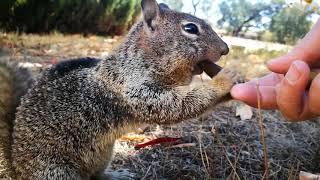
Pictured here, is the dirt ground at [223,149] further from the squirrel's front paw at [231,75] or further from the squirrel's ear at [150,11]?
the squirrel's ear at [150,11]

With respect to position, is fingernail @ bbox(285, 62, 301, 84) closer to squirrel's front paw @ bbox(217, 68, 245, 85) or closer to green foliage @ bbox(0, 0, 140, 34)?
squirrel's front paw @ bbox(217, 68, 245, 85)

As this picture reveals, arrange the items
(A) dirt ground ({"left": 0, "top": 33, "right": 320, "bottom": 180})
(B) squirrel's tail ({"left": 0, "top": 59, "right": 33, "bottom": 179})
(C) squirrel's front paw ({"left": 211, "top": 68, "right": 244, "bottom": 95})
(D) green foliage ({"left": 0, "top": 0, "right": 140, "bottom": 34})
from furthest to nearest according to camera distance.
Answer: (D) green foliage ({"left": 0, "top": 0, "right": 140, "bottom": 34}) → (A) dirt ground ({"left": 0, "top": 33, "right": 320, "bottom": 180}) → (B) squirrel's tail ({"left": 0, "top": 59, "right": 33, "bottom": 179}) → (C) squirrel's front paw ({"left": 211, "top": 68, "right": 244, "bottom": 95})

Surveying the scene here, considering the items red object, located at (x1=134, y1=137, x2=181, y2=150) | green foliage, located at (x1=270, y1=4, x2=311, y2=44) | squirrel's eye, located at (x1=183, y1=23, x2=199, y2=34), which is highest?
squirrel's eye, located at (x1=183, y1=23, x2=199, y2=34)

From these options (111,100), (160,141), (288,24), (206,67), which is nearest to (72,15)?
(288,24)

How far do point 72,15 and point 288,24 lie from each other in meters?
4.97

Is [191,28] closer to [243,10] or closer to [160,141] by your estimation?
[160,141]

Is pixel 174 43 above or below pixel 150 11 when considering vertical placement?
below

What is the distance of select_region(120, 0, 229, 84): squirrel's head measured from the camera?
264 cm

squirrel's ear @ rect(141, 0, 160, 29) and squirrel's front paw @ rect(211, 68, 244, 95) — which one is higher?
squirrel's ear @ rect(141, 0, 160, 29)

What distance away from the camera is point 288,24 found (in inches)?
361

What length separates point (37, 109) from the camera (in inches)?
105

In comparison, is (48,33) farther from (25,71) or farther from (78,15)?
(25,71)

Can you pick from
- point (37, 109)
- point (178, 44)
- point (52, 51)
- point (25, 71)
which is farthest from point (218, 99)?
point (52, 51)

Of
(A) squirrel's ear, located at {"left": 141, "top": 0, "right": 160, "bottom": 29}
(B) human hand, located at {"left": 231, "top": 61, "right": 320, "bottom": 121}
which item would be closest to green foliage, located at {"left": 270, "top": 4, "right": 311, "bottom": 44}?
(A) squirrel's ear, located at {"left": 141, "top": 0, "right": 160, "bottom": 29}
